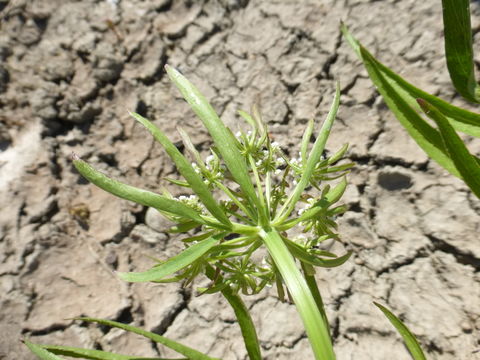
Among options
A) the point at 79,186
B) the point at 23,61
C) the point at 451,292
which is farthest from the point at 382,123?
the point at 23,61

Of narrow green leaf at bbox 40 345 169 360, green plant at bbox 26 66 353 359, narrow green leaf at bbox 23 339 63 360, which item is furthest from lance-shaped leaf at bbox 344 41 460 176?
narrow green leaf at bbox 23 339 63 360

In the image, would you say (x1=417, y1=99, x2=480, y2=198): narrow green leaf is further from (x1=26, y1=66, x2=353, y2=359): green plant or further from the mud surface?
the mud surface

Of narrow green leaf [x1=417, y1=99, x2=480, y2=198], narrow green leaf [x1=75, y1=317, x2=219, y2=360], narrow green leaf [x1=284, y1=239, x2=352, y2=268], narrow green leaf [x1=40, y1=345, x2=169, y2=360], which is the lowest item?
narrow green leaf [x1=40, y1=345, x2=169, y2=360]

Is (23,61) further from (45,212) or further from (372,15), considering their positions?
(372,15)

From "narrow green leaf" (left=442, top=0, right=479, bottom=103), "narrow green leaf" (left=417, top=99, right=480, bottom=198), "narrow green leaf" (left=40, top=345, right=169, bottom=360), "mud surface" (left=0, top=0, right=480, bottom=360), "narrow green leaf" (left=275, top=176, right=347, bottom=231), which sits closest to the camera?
"narrow green leaf" (left=417, top=99, right=480, bottom=198)

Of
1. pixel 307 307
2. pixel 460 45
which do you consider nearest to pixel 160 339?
pixel 307 307

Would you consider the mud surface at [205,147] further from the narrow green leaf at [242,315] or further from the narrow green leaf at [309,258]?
the narrow green leaf at [309,258]
